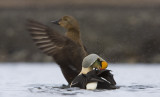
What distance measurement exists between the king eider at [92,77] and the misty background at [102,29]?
6.88 metres

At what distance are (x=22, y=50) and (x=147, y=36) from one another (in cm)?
519

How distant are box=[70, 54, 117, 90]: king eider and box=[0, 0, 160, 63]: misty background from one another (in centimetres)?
688

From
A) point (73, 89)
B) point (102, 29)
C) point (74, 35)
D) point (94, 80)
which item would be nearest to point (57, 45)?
point (74, 35)

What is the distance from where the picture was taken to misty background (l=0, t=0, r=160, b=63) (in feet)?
62.4

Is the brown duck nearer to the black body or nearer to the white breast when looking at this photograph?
the black body

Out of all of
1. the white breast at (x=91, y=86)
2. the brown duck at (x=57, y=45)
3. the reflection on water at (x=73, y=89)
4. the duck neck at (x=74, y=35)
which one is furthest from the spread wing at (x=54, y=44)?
the white breast at (x=91, y=86)

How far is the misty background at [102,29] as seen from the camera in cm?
1902

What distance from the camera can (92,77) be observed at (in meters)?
8.52

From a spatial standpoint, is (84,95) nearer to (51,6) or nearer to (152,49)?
(152,49)

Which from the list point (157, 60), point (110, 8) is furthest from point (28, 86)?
point (110, 8)

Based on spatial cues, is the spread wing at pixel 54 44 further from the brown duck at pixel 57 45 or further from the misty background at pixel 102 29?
the misty background at pixel 102 29

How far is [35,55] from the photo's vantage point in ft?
65.1

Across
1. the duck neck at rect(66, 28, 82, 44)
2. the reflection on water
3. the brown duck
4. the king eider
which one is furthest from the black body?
the duck neck at rect(66, 28, 82, 44)

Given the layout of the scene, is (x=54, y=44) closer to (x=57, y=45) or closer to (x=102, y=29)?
(x=57, y=45)
